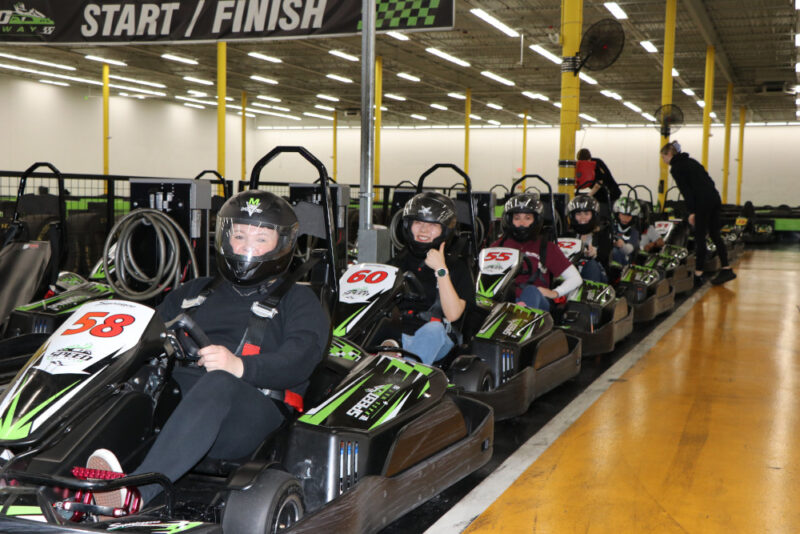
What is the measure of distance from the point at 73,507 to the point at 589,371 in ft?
11.4

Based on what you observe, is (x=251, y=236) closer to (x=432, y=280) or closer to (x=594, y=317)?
(x=432, y=280)

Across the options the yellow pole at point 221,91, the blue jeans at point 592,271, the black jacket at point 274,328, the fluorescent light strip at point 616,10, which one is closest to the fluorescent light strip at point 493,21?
A: the fluorescent light strip at point 616,10

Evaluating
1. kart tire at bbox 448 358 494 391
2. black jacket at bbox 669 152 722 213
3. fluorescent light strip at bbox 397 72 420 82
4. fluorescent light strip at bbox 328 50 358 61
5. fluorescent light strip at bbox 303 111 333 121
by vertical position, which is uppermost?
fluorescent light strip at bbox 397 72 420 82

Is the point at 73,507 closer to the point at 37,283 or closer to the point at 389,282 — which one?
the point at 389,282

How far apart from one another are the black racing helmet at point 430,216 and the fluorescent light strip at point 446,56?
12.6 m

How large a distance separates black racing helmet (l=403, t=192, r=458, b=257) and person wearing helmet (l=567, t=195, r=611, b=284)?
97.6 inches

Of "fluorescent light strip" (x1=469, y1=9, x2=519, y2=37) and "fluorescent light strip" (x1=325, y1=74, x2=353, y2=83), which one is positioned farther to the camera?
"fluorescent light strip" (x1=325, y1=74, x2=353, y2=83)

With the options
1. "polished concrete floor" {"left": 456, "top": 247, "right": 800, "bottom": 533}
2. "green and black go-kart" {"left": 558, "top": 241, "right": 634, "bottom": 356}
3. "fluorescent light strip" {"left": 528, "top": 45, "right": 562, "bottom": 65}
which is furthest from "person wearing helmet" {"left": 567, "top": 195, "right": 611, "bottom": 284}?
"fluorescent light strip" {"left": 528, "top": 45, "right": 562, "bottom": 65}

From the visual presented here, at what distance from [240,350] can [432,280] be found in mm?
1627

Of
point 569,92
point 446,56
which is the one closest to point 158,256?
point 569,92

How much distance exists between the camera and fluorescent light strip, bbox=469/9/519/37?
12433mm

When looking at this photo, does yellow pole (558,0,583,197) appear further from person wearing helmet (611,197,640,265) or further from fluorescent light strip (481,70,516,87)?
fluorescent light strip (481,70,516,87)

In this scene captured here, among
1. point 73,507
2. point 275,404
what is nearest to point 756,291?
point 275,404

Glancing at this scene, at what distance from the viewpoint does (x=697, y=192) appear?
8578mm
